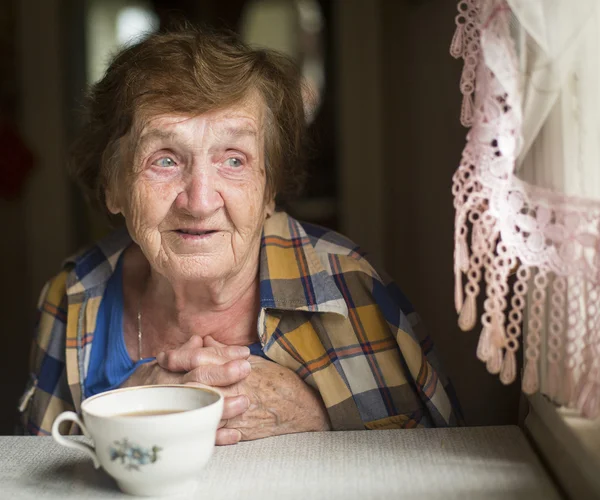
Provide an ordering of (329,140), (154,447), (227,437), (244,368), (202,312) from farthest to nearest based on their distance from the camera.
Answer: (329,140)
(202,312)
(244,368)
(227,437)
(154,447)

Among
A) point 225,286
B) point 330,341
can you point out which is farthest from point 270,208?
point 330,341

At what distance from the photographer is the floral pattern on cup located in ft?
2.85

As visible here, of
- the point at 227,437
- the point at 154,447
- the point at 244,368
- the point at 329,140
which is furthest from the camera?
the point at 329,140

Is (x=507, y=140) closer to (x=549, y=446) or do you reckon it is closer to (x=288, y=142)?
(x=549, y=446)

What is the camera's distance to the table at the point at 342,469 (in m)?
0.90

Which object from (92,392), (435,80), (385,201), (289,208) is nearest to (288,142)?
(289,208)

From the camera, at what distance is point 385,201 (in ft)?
12.1

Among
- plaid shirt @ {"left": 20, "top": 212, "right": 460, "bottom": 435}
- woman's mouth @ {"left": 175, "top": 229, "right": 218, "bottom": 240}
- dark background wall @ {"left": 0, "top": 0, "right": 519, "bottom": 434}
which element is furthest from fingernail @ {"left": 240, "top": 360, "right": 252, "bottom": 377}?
dark background wall @ {"left": 0, "top": 0, "right": 519, "bottom": 434}

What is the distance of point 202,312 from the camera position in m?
1.46

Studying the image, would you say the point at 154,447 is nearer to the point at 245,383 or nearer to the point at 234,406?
the point at 234,406

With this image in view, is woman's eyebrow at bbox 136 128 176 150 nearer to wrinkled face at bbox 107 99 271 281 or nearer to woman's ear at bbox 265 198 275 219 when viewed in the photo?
wrinkled face at bbox 107 99 271 281

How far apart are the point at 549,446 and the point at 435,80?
193 cm

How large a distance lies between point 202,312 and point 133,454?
600 millimetres

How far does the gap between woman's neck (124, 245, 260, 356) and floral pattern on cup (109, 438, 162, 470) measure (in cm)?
56
